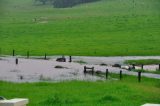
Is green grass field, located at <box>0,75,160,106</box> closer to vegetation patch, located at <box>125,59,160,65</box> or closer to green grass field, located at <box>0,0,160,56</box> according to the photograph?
green grass field, located at <box>0,0,160,56</box>

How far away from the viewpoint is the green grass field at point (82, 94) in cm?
3077

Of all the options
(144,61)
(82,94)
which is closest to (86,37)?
(144,61)

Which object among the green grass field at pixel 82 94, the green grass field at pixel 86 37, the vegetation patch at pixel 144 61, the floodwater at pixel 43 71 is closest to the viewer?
the green grass field at pixel 82 94

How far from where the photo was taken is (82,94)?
3588 centimetres

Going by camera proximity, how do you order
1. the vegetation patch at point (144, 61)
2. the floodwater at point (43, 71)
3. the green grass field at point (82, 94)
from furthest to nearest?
the vegetation patch at point (144, 61) < the floodwater at point (43, 71) < the green grass field at point (82, 94)

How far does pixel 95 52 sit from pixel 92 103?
57.2 meters

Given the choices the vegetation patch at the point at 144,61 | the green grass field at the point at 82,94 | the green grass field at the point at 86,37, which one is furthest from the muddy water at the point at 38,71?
the green grass field at the point at 86,37

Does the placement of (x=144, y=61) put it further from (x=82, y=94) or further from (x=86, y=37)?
(x=82, y=94)

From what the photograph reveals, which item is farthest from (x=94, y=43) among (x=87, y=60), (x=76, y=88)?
(x=76, y=88)

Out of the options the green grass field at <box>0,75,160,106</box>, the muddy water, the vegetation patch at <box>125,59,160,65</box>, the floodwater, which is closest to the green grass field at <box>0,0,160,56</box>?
the vegetation patch at <box>125,59,160,65</box>

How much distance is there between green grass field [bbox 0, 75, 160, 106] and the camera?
30769 millimetres

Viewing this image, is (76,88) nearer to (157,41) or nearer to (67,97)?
(67,97)

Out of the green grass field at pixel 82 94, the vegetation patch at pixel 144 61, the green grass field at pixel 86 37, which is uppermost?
the green grass field at pixel 86 37

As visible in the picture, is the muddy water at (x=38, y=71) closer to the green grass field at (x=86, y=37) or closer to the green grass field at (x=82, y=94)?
the green grass field at (x=82, y=94)
